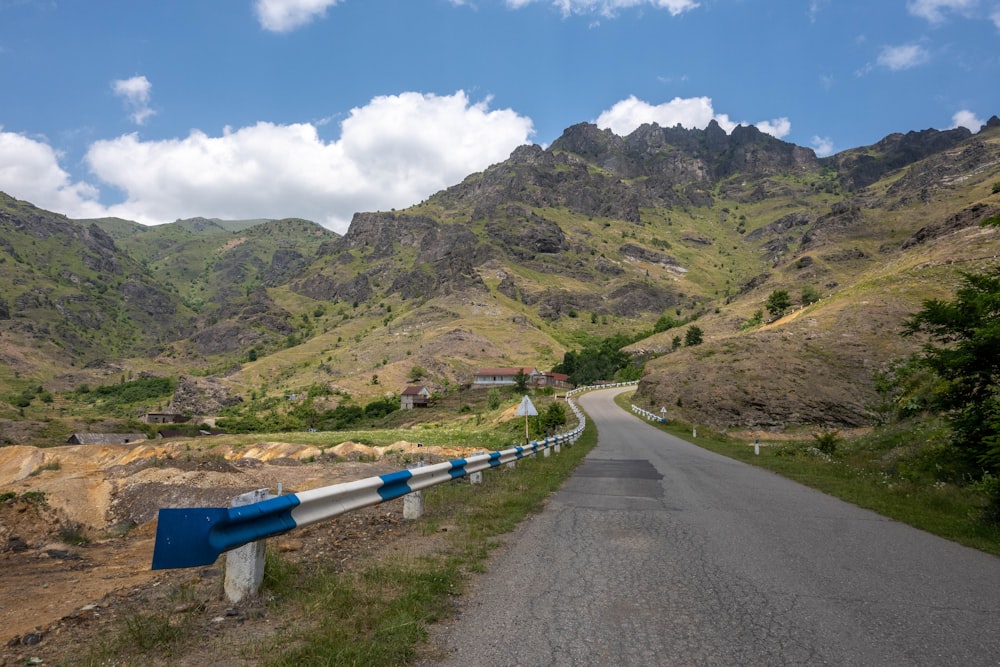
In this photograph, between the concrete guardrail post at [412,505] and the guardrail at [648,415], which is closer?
the concrete guardrail post at [412,505]

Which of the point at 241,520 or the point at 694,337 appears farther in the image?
the point at 694,337

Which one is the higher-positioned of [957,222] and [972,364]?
[957,222]

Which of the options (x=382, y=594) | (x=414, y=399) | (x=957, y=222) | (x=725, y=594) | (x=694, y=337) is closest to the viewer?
(x=382, y=594)

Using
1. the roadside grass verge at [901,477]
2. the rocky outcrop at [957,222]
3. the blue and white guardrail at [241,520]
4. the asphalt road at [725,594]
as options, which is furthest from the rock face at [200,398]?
the rocky outcrop at [957,222]

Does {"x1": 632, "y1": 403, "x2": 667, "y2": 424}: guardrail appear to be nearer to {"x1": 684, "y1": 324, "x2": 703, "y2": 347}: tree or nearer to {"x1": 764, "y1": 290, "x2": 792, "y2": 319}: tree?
{"x1": 764, "y1": 290, "x2": 792, "y2": 319}: tree

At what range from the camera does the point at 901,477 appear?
13062 millimetres

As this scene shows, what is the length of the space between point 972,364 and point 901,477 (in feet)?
11.6

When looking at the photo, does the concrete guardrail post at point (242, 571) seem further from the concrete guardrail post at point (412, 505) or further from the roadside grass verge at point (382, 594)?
the concrete guardrail post at point (412, 505)

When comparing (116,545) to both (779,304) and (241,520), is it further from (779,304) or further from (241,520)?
(779,304)

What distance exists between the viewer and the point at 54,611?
537cm

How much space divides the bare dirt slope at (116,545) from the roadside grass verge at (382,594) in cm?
44

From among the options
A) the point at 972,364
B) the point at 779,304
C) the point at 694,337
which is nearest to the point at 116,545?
the point at 972,364

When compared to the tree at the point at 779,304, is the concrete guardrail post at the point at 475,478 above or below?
below

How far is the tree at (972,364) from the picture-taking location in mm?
10648
